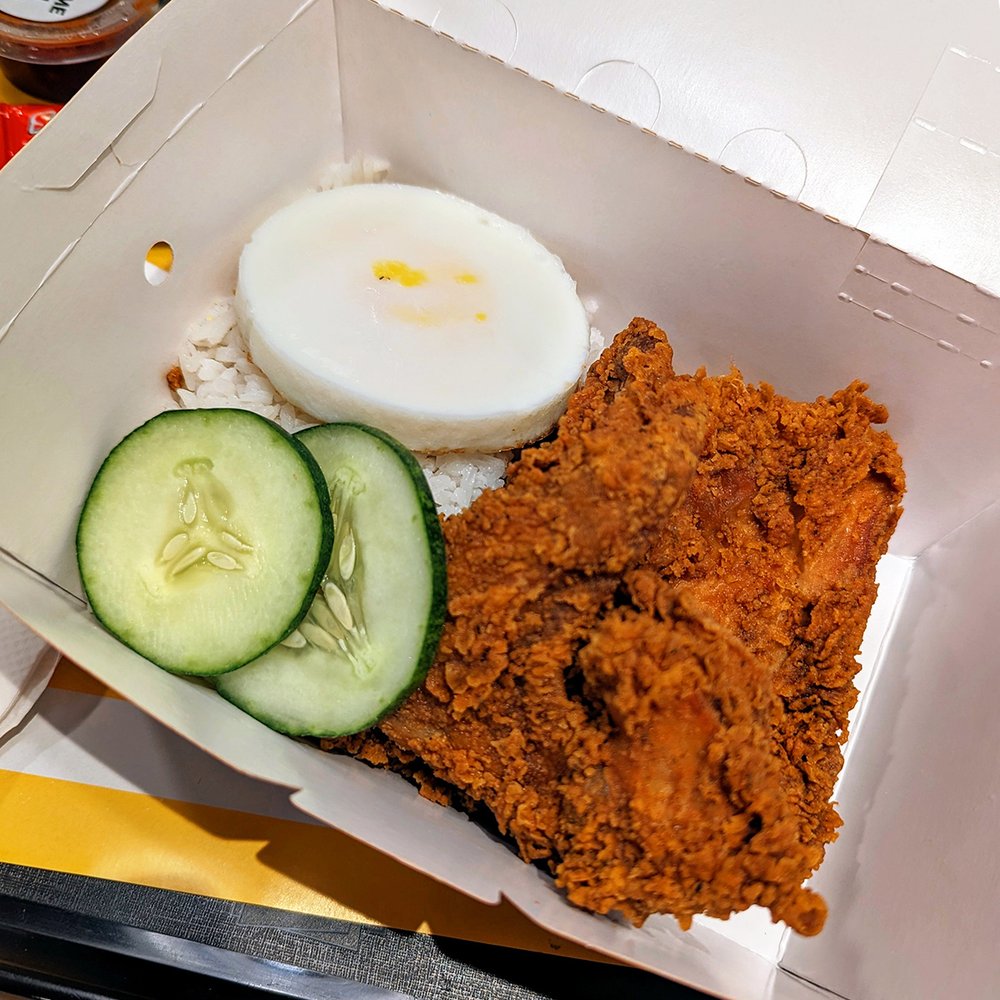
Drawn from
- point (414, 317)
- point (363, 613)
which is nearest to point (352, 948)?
point (363, 613)

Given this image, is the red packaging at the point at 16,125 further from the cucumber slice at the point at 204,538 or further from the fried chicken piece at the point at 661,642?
the fried chicken piece at the point at 661,642

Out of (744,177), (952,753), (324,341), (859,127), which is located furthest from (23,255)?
(952,753)

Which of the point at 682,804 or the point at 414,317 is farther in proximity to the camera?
the point at 414,317

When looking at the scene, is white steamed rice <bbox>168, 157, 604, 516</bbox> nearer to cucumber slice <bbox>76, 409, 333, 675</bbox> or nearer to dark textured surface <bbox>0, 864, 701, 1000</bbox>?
cucumber slice <bbox>76, 409, 333, 675</bbox>

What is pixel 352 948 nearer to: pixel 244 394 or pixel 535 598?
pixel 535 598

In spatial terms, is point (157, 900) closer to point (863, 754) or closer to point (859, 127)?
point (863, 754)

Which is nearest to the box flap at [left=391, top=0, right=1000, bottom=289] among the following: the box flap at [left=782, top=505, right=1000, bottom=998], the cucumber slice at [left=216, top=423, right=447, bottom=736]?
the box flap at [left=782, top=505, right=1000, bottom=998]

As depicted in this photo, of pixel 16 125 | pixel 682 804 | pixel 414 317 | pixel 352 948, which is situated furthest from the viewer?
pixel 16 125
